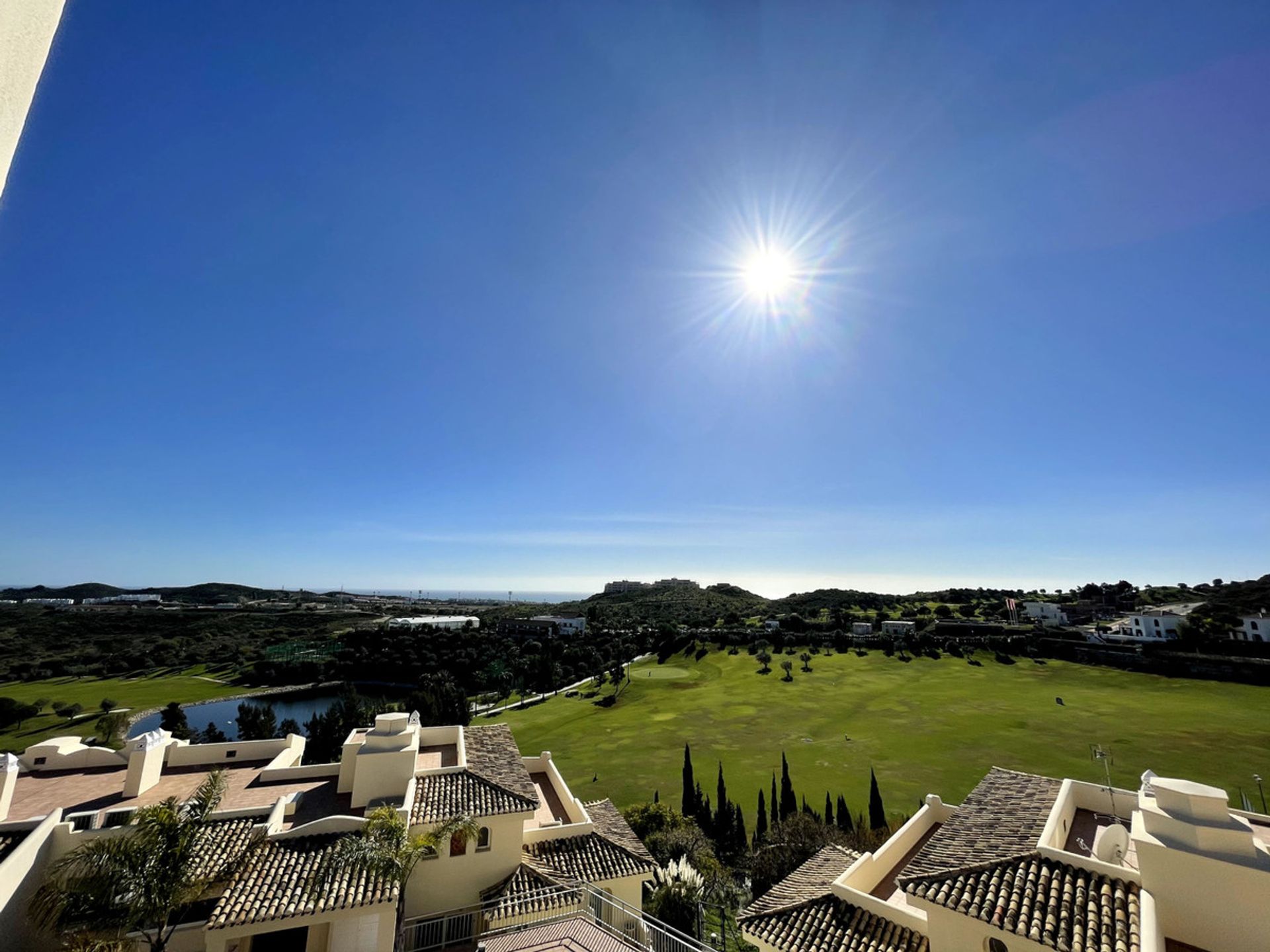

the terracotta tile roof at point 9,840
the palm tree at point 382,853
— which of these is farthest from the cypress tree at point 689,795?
the terracotta tile roof at point 9,840

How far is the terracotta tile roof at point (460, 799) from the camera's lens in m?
16.8

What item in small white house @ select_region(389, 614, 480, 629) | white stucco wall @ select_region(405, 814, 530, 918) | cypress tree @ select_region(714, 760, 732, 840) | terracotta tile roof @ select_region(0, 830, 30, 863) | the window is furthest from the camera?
small white house @ select_region(389, 614, 480, 629)

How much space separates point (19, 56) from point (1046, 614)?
174 meters

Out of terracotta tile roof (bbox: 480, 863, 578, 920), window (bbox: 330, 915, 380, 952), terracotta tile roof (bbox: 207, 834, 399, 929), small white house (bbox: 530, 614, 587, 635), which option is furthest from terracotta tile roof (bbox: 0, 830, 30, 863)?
small white house (bbox: 530, 614, 587, 635)

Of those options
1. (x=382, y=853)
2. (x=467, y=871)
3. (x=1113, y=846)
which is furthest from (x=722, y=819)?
(x=382, y=853)

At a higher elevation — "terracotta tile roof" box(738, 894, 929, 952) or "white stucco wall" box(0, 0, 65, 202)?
"white stucco wall" box(0, 0, 65, 202)

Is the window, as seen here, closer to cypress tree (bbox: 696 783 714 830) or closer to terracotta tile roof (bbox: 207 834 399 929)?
terracotta tile roof (bbox: 207 834 399 929)

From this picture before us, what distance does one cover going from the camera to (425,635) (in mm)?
117438

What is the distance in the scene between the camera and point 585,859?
714 inches

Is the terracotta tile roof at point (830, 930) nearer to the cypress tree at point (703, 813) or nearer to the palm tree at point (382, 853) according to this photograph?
the palm tree at point (382, 853)

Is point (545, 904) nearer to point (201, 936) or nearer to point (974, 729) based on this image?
point (201, 936)

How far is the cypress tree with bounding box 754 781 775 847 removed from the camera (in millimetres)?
36281

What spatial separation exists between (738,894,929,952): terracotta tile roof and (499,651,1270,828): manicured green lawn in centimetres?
3271

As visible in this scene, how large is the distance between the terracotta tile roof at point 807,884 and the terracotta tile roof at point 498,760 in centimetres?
775
